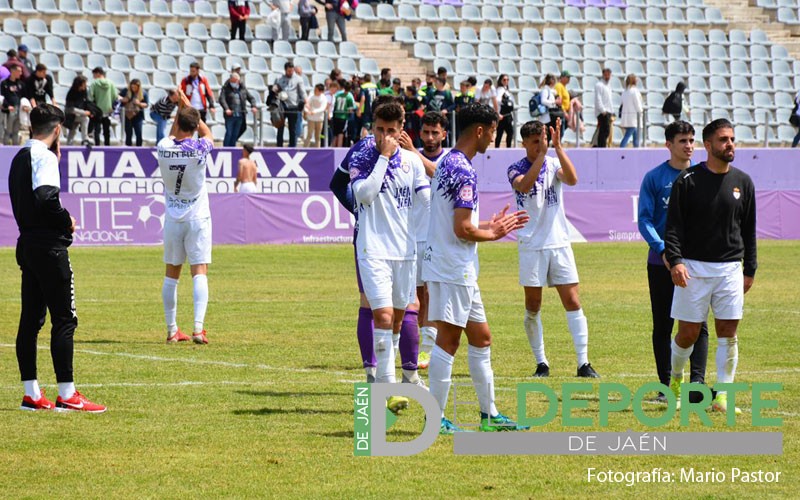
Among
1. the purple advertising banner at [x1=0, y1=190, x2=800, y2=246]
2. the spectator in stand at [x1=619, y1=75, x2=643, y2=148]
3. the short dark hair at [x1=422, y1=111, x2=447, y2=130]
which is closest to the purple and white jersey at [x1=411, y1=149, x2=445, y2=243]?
the short dark hair at [x1=422, y1=111, x2=447, y2=130]

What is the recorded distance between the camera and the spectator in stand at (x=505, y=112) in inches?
1302

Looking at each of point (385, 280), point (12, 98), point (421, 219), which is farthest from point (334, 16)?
point (385, 280)

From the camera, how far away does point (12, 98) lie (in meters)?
29.5

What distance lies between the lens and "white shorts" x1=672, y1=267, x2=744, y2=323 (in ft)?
31.8

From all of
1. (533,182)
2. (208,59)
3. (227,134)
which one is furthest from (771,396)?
(208,59)

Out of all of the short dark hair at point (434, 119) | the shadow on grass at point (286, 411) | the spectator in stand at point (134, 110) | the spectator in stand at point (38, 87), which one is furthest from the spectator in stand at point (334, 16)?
the shadow on grass at point (286, 411)

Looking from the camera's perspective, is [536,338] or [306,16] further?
[306,16]

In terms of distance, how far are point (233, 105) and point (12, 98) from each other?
5.12 m

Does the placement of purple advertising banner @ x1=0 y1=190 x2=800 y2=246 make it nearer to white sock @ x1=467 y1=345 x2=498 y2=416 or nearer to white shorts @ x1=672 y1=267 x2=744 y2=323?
white shorts @ x1=672 y1=267 x2=744 y2=323

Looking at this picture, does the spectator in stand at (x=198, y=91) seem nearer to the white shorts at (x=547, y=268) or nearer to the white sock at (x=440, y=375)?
the white shorts at (x=547, y=268)

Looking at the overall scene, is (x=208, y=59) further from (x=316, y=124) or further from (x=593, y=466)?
(x=593, y=466)

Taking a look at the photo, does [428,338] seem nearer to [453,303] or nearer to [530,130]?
[530,130]

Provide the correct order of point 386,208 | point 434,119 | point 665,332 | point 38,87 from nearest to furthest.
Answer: point 386,208 → point 665,332 → point 434,119 → point 38,87

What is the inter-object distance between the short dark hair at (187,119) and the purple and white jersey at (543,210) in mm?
3601
